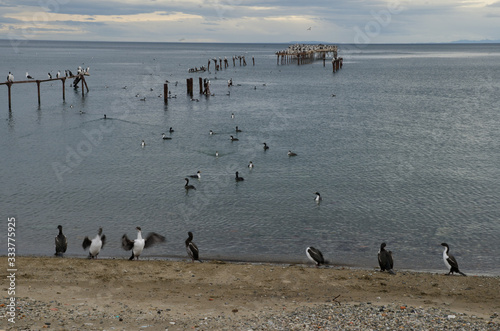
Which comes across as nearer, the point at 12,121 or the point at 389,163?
the point at 389,163

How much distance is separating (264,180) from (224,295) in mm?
15621

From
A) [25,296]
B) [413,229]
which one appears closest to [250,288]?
[25,296]

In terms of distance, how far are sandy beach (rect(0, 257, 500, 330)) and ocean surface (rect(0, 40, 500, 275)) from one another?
2380mm

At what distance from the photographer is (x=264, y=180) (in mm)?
29359

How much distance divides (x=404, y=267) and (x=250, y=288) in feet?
20.6

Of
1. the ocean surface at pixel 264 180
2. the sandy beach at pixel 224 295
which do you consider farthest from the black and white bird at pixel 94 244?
the ocean surface at pixel 264 180

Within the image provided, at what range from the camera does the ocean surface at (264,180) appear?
67.2 feet

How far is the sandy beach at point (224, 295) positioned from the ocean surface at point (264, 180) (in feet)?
7.81

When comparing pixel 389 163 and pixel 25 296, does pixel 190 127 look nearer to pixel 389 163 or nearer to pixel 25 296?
pixel 389 163

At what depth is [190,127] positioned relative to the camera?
45969 mm

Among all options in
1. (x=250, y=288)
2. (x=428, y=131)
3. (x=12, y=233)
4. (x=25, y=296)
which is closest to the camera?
(x=25, y=296)

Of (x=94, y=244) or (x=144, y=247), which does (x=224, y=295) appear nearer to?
(x=144, y=247)

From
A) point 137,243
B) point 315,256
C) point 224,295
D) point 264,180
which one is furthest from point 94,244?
point 264,180

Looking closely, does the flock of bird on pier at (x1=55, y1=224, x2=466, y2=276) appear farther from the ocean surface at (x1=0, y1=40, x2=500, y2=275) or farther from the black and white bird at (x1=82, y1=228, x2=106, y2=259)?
the ocean surface at (x1=0, y1=40, x2=500, y2=275)
